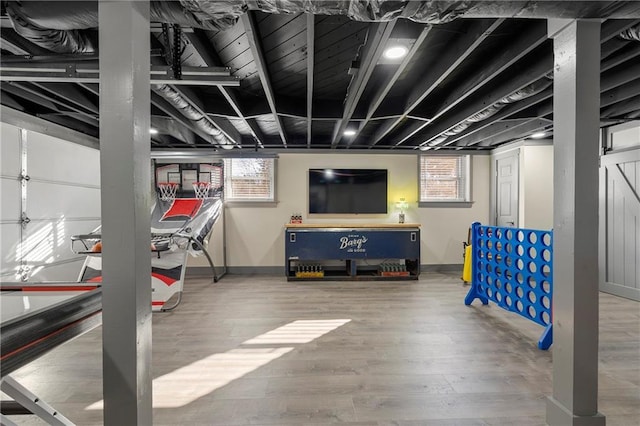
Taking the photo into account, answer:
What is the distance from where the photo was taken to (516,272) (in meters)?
3.41

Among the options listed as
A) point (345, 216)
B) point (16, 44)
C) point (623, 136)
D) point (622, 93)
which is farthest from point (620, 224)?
point (16, 44)

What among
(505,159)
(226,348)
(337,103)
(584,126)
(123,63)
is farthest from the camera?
(505,159)

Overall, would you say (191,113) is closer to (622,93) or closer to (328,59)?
(328,59)

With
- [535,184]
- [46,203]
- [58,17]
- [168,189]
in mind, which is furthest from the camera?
[168,189]

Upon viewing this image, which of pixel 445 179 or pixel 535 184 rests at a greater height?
pixel 445 179

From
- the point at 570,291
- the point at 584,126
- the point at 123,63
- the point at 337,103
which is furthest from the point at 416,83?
the point at 123,63

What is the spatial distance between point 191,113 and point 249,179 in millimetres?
2415

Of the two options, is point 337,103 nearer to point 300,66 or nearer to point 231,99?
point 300,66

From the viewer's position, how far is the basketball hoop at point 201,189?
571 cm

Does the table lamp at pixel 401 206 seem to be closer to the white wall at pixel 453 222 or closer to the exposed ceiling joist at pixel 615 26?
the white wall at pixel 453 222

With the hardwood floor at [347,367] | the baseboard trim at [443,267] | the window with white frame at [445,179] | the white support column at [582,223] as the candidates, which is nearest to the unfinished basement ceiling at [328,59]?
the white support column at [582,223]

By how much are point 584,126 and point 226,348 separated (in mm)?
3130

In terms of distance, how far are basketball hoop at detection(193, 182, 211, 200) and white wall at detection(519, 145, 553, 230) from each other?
19.4 feet

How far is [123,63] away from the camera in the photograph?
4.15ft
